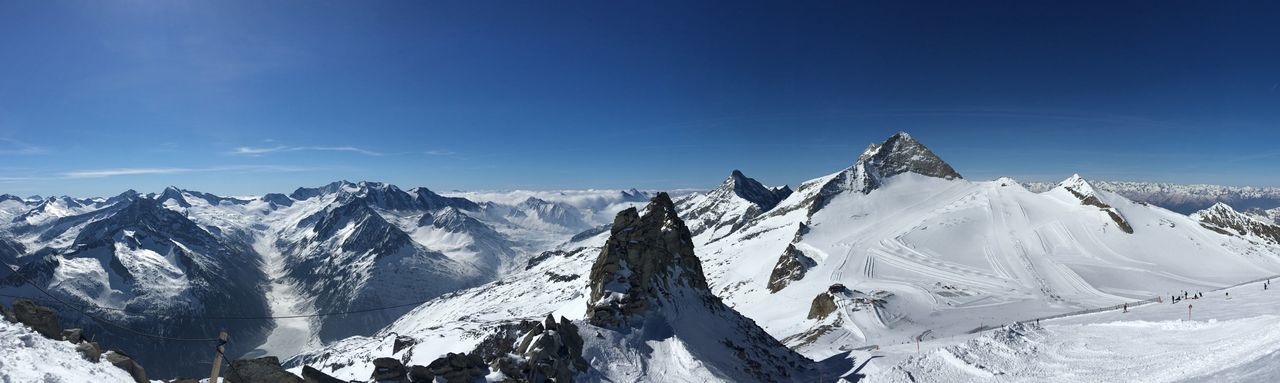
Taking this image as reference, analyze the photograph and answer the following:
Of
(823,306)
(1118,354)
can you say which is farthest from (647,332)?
(823,306)

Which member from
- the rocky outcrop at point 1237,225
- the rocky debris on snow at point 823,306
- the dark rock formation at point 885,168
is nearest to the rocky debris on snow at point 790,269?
the rocky debris on snow at point 823,306

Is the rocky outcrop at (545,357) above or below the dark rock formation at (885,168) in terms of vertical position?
below

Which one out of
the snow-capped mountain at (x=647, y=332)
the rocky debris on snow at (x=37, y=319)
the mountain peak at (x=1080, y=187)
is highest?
the mountain peak at (x=1080, y=187)

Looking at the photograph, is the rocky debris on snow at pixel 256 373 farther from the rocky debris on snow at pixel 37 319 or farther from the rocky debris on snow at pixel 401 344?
the rocky debris on snow at pixel 401 344

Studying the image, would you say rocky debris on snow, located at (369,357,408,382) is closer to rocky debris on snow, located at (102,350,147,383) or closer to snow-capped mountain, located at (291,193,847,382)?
snow-capped mountain, located at (291,193,847,382)

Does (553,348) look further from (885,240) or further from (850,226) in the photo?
(850,226)

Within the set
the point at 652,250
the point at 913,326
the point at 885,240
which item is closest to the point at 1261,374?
the point at 652,250
